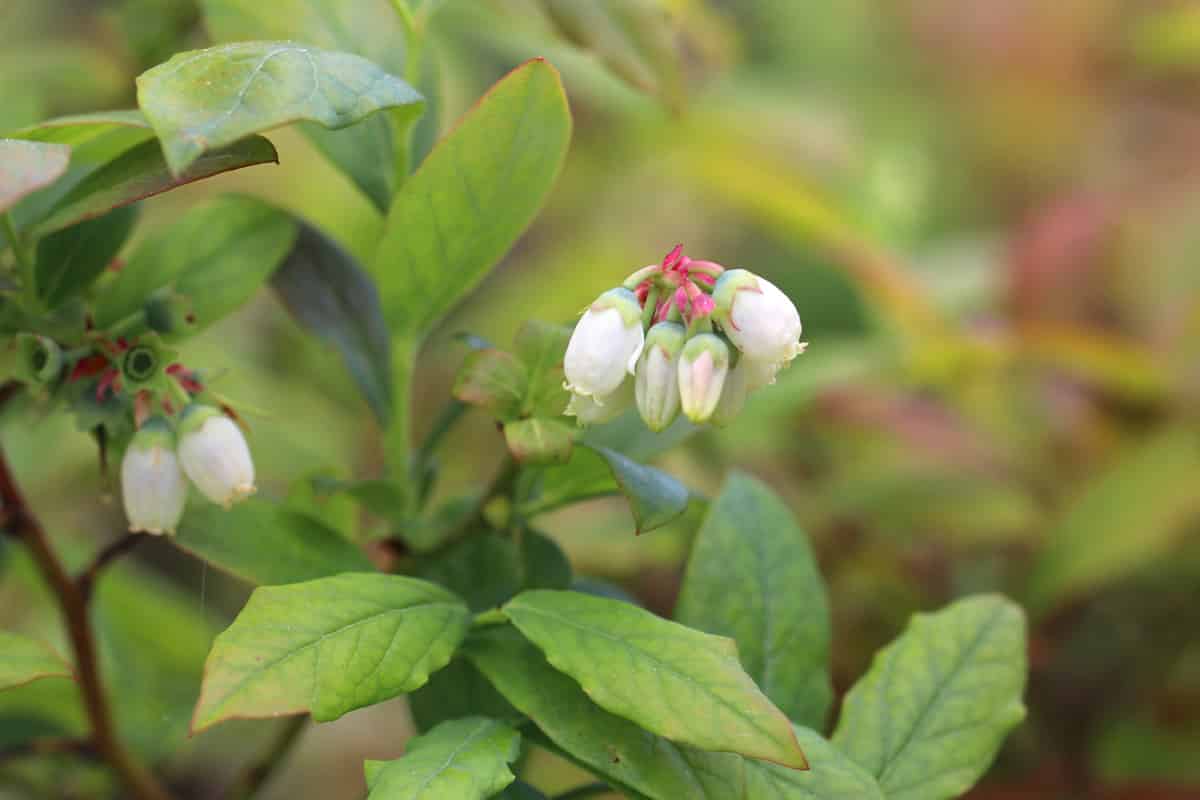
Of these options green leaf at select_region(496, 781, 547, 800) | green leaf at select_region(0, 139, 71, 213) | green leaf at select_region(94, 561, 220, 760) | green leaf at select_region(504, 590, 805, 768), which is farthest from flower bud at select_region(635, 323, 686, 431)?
green leaf at select_region(94, 561, 220, 760)

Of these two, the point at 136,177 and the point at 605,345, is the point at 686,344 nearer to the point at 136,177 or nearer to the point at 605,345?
the point at 605,345

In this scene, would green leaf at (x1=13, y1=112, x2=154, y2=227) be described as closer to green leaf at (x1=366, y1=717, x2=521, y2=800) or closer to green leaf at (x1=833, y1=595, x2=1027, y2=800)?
green leaf at (x1=366, y1=717, x2=521, y2=800)

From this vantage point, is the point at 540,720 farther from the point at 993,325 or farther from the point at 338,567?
the point at 993,325

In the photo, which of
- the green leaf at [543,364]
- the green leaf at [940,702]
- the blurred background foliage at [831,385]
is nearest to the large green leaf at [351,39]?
the blurred background foliage at [831,385]

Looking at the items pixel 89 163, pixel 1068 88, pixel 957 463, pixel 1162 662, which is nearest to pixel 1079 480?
pixel 957 463

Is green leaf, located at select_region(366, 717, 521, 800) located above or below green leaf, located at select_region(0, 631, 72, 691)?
above

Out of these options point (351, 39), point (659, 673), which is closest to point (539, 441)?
point (659, 673)
